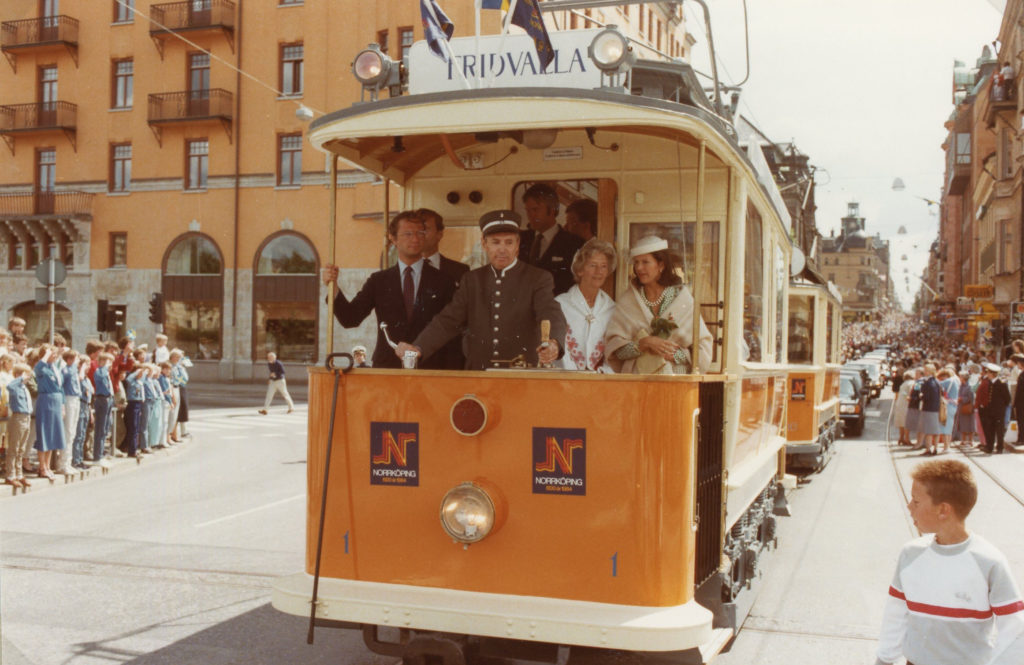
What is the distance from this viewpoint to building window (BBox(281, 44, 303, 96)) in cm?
3656

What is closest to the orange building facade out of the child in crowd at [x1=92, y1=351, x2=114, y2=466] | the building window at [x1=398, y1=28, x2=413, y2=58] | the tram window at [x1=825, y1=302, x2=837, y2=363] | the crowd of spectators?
the building window at [x1=398, y1=28, x2=413, y2=58]

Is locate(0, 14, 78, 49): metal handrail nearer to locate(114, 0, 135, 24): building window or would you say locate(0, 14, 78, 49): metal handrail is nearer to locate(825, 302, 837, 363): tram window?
locate(114, 0, 135, 24): building window

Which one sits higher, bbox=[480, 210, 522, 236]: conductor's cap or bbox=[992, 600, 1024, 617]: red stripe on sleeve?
bbox=[480, 210, 522, 236]: conductor's cap

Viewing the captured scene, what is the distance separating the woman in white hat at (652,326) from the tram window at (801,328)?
858 cm

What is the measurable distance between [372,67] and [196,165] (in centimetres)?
3553

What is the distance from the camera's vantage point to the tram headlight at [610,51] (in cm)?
496

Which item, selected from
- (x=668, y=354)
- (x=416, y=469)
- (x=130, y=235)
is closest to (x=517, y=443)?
(x=416, y=469)

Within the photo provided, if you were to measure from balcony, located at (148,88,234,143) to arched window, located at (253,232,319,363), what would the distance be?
16.7 feet

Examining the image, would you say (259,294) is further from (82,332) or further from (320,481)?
(320,481)

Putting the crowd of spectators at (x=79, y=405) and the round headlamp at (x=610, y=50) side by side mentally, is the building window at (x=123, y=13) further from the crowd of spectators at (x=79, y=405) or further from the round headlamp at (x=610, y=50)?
the round headlamp at (x=610, y=50)

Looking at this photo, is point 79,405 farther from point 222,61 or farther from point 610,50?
point 222,61

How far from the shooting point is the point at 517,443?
4.69 m

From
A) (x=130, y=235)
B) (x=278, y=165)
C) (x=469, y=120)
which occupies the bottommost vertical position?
(x=469, y=120)

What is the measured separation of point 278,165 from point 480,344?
1323 inches
